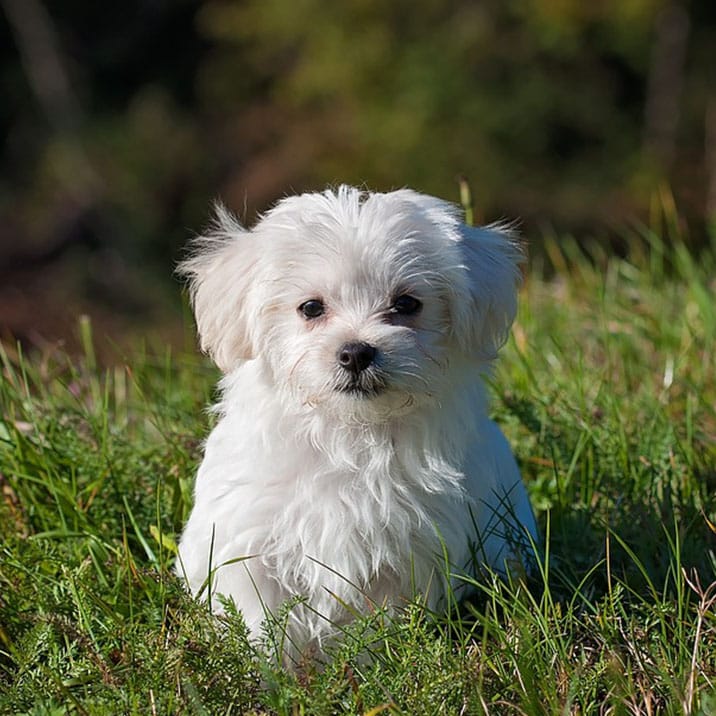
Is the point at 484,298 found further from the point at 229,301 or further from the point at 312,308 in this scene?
the point at 229,301

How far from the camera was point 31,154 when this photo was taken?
21281 millimetres

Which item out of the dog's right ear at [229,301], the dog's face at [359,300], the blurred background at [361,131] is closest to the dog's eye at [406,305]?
the dog's face at [359,300]

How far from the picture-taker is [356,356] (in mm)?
3256

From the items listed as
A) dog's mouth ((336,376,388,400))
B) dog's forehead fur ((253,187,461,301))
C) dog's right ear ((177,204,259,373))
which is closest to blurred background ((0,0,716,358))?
dog's right ear ((177,204,259,373))

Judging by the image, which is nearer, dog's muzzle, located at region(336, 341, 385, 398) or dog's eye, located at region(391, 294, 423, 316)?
dog's muzzle, located at region(336, 341, 385, 398)

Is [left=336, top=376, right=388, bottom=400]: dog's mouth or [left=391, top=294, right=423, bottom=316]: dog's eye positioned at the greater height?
[left=391, top=294, right=423, bottom=316]: dog's eye

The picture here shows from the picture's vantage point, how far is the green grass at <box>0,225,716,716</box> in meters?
2.95

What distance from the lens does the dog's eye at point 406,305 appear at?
343 cm

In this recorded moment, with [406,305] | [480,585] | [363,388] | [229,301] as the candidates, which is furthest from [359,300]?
[480,585]

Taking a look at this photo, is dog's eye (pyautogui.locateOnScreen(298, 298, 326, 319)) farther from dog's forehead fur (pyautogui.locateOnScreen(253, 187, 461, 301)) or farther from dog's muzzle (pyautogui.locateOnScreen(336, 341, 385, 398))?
dog's muzzle (pyautogui.locateOnScreen(336, 341, 385, 398))

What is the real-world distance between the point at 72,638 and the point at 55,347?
1.85 meters

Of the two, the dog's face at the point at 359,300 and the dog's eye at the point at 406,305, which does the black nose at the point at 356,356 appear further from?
the dog's eye at the point at 406,305

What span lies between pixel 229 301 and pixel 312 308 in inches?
10.2

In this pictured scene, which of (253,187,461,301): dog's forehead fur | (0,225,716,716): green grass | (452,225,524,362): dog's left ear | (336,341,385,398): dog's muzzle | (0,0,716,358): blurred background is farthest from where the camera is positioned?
(0,0,716,358): blurred background
